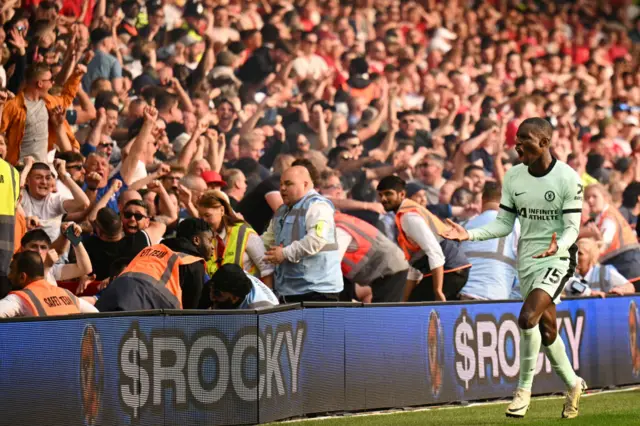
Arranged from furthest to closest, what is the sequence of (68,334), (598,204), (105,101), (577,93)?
(577,93) → (598,204) → (105,101) → (68,334)

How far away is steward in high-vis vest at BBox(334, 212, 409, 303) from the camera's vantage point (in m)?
11.8

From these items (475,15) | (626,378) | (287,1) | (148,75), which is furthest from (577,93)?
(626,378)

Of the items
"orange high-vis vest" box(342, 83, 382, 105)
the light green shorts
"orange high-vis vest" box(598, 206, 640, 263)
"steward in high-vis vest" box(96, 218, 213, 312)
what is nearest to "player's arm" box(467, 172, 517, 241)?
the light green shorts

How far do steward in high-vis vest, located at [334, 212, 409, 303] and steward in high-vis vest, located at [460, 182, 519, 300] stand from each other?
688 millimetres

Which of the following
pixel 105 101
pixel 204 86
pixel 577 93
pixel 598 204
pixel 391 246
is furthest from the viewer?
pixel 577 93

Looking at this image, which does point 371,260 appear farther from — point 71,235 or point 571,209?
point 571,209

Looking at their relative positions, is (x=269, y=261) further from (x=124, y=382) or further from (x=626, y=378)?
(x=626, y=378)

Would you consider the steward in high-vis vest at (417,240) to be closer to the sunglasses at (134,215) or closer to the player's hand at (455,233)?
the sunglasses at (134,215)

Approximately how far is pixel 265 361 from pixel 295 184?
2.16m

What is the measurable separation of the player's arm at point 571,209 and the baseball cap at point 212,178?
503 centimetres

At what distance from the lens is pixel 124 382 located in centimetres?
739

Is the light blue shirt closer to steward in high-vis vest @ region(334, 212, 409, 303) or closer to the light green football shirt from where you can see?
steward in high-vis vest @ region(334, 212, 409, 303)

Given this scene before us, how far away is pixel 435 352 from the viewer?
32.6 ft

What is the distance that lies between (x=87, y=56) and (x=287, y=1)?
5.59 meters
